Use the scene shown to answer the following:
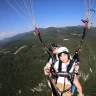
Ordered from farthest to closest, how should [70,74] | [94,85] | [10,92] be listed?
1. [94,85]
2. [10,92]
3. [70,74]

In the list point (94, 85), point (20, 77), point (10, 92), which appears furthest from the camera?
point (94, 85)

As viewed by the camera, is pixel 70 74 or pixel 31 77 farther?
pixel 31 77

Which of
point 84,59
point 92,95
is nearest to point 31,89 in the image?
point 92,95

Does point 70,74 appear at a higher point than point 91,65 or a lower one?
higher

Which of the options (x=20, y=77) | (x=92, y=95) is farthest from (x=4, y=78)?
(x=92, y=95)

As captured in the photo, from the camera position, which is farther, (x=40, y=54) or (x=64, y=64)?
(x=40, y=54)

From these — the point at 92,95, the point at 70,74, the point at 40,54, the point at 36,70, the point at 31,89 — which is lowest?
the point at 92,95

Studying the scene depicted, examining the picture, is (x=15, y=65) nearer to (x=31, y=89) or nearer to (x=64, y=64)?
(x=31, y=89)

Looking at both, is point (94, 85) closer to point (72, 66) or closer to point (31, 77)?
point (31, 77)

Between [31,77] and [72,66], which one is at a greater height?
[72,66]
